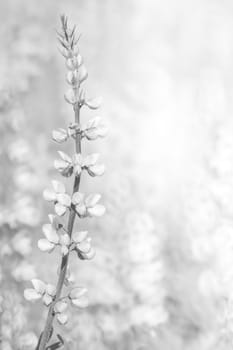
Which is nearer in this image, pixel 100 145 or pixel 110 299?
pixel 110 299

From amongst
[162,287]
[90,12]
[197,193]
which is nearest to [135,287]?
[162,287]

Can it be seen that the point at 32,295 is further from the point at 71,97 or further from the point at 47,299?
the point at 71,97

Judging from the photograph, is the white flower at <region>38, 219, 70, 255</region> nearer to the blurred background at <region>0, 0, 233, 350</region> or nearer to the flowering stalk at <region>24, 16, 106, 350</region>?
the flowering stalk at <region>24, 16, 106, 350</region>

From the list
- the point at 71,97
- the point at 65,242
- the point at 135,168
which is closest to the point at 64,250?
the point at 65,242

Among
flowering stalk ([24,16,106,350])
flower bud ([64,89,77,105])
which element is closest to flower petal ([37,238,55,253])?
flowering stalk ([24,16,106,350])

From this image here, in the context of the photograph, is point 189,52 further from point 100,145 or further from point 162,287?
point 162,287

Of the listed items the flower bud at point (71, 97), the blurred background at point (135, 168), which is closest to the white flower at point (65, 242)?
the flower bud at point (71, 97)
